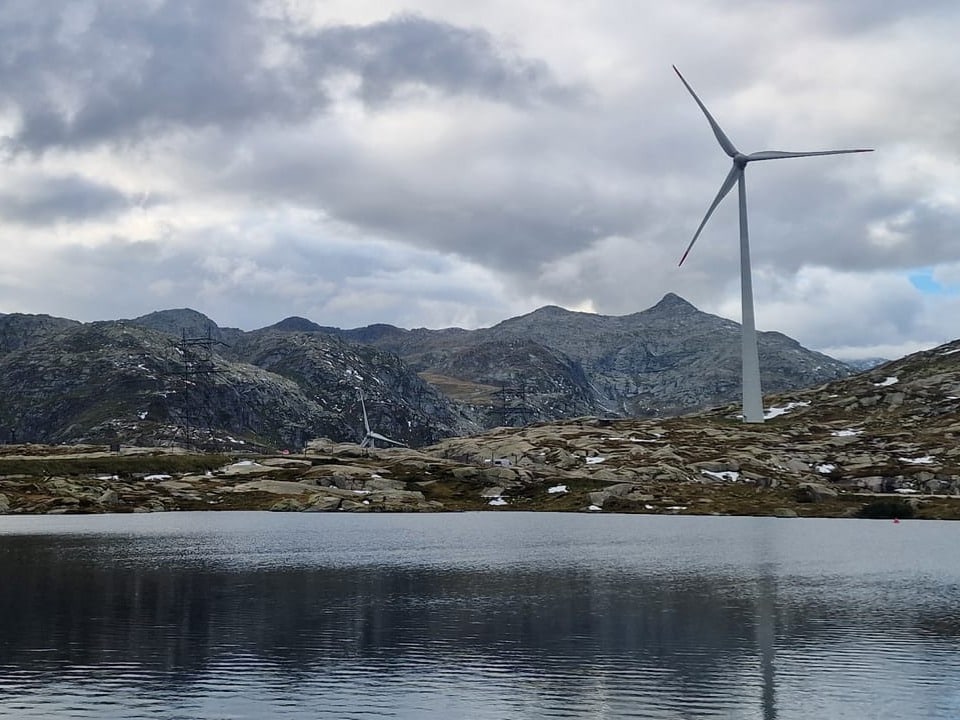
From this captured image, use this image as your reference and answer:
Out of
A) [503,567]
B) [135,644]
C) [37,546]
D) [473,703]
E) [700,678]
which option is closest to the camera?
[473,703]

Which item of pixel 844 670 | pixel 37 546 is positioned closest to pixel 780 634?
pixel 844 670

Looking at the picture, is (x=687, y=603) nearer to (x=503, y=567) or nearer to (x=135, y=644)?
(x=503, y=567)

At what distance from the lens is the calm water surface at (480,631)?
51562 mm

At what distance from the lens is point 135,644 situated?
68438 millimetres

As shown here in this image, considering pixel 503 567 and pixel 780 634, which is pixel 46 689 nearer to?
pixel 780 634

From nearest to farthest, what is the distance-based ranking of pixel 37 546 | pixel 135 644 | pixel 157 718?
1. pixel 157 718
2. pixel 135 644
3. pixel 37 546

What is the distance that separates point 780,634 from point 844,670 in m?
13.2

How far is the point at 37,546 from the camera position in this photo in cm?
14462

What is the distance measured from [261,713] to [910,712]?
33706 millimetres

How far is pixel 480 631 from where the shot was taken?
72750 millimetres

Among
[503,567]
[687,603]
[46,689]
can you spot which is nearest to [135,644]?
[46,689]

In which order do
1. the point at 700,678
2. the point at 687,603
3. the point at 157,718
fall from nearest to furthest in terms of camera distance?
the point at 157,718 → the point at 700,678 → the point at 687,603

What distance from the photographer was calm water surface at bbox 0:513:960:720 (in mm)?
51562

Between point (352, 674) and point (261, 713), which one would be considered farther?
point (352, 674)
